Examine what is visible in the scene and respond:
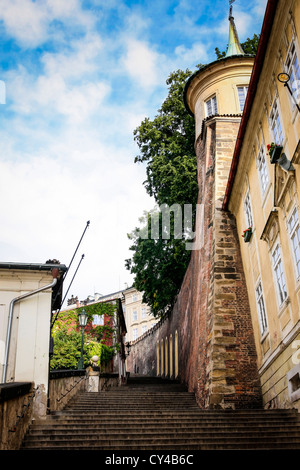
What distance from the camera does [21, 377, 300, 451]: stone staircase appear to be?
8594 millimetres

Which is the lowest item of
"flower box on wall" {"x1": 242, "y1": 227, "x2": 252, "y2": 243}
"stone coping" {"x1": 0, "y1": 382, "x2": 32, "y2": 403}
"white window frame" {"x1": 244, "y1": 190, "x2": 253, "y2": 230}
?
"stone coping" {"x1": 0, "y1": 382, "x2": 32, "y2": 403}

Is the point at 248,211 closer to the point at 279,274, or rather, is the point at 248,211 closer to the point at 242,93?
the point at 279,274

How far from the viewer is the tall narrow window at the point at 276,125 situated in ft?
→ 36.5

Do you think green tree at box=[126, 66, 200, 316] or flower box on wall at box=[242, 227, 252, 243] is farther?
green tree at box=[126, 66, 200, 316]

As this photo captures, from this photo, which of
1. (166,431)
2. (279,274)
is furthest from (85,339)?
(166,431)

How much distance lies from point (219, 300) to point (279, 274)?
152 inches

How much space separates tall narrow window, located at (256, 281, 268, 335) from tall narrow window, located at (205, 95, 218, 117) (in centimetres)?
1114

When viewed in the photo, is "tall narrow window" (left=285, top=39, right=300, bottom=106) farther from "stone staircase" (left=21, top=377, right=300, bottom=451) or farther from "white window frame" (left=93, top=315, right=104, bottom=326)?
"white window frame" (left=93, top=315, right=104, bottom=326)

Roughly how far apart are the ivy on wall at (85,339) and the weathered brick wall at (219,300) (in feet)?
15.2

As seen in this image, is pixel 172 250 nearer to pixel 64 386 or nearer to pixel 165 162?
pixel 165 162

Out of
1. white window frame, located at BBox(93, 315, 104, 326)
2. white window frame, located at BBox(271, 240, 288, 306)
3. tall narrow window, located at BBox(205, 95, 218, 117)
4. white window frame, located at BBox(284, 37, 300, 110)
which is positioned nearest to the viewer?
white window frame, located at BBox(284, 37, 300, 110)

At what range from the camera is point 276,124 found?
1148 centimetres

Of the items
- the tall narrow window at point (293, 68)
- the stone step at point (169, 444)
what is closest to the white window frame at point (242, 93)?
the tall narrow window at point (293, 68)

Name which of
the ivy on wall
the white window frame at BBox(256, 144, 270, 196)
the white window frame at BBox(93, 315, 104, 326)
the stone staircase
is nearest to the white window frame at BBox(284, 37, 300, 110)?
the white window frame at BBox(256, 144, 270, 196)
